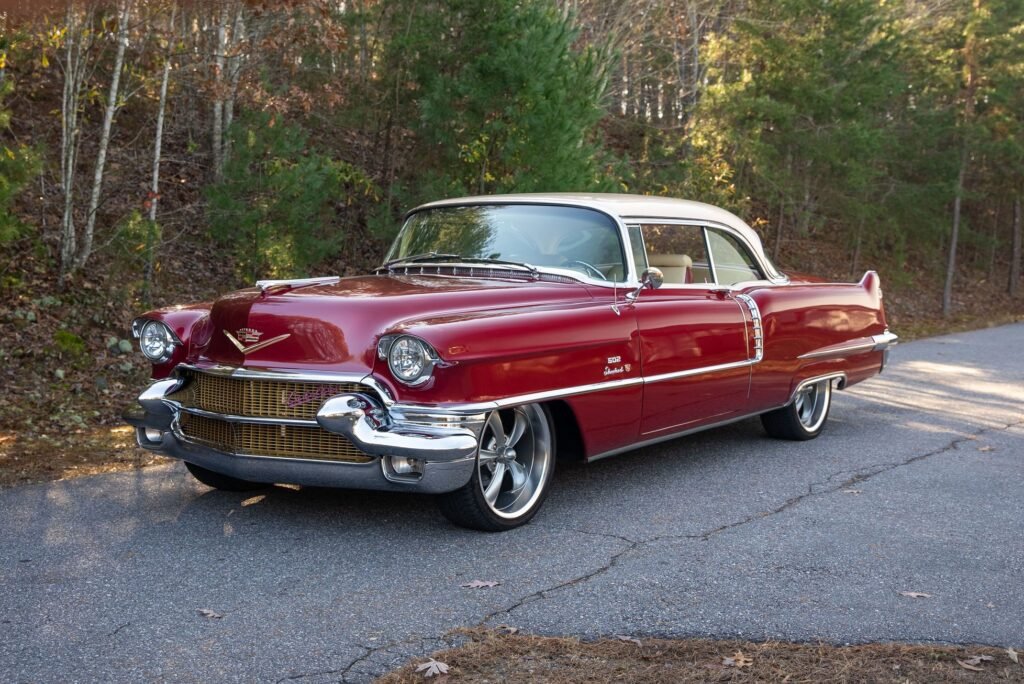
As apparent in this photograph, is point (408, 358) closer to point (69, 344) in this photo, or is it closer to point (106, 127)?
point (69, 344)

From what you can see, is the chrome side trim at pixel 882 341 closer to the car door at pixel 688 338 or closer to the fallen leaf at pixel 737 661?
the car door at pixel 688 338

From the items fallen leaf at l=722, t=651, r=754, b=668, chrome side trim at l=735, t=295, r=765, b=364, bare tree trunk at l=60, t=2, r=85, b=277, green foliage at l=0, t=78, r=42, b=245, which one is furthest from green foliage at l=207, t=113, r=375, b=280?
fallen leaf at l=722, t=651, r=754, b=668

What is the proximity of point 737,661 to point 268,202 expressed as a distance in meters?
9.33

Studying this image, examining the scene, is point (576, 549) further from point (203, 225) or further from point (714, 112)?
point (714, 112)

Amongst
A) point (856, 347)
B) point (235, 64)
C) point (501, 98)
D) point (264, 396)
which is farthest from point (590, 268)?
point (235, 64)

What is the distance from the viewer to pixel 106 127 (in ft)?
34.4

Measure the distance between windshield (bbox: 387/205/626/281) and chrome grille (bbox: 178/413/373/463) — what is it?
165cm

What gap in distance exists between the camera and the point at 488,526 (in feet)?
15.9

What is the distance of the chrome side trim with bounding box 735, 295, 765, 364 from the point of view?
21.4ft

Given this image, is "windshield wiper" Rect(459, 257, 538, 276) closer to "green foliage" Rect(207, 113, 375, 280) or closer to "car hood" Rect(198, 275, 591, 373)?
"car hood" Rect(198, 275, 591, 373)

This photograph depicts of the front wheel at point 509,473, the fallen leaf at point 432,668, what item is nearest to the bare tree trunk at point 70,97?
the front wheel at point 509,473

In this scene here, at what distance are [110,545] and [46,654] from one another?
1.26m

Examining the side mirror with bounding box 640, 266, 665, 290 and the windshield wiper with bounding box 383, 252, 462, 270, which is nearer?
the side mirror with bounding box 640, 266, 665, 290

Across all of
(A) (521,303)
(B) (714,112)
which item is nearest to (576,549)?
(A) (521,303)
